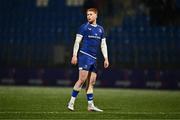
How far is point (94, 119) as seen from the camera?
346 inches

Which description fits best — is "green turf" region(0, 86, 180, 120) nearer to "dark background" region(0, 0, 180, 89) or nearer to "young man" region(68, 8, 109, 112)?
"young man" region(68, 8, 109, 112)

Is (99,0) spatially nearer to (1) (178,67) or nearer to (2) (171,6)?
(2) (171,6)

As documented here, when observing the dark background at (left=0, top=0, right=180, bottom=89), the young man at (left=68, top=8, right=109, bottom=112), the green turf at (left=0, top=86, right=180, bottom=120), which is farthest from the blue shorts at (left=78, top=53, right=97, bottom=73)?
the dark background at (left=0, top=0, right=180, bottom=89)

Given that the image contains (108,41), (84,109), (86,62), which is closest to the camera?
(86,62)

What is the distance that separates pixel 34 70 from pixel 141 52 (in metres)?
6.05

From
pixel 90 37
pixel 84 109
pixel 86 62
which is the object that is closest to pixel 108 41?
pixel 84 109

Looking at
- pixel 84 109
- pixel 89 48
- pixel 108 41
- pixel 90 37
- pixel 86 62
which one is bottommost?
pixel 108 41

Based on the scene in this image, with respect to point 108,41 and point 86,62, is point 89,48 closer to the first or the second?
point 86,62

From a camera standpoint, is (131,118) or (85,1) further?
(85,1)

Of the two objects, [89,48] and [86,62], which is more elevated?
[89,48]

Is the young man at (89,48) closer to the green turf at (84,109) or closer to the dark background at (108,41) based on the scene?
the green turf at (84,109)

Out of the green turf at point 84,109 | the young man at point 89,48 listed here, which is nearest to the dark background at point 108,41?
the green turf at point 84,109

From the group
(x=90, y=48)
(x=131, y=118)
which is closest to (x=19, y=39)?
(x=90, y=48)

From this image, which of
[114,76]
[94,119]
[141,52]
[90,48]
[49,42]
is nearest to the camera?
[94,119]
